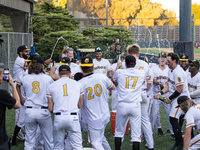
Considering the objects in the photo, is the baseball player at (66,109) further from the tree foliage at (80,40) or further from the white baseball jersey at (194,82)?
the tree foliage at (80,40)

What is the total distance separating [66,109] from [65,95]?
238mm

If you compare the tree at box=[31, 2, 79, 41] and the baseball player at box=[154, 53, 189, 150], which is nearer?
the baseball player at box=[154, 53, 189, 150]

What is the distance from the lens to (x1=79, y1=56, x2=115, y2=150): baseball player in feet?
15.8

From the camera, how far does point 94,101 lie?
4.84 meters

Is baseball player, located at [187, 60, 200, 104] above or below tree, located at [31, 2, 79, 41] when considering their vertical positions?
below

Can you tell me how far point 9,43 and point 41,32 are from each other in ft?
42.2

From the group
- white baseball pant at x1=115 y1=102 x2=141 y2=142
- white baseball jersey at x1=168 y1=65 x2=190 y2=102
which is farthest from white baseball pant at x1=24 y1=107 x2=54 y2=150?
white baseball jersey at x1=168 y1=65 x2=190 y2=102

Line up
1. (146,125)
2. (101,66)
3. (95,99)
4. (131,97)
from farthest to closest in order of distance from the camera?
(101,66)
(146,125)
(131,97)
(95,99)

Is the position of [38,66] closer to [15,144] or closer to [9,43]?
[15,144]

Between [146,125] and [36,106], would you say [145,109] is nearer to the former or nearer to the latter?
[146,125]

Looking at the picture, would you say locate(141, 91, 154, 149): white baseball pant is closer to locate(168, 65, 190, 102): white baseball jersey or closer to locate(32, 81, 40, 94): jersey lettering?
locate(168, 65, 190, 102): white baseball jersey

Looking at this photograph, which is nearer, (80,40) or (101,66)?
(101,66)

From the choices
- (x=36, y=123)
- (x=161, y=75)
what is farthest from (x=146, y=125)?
(x=36, y=123)

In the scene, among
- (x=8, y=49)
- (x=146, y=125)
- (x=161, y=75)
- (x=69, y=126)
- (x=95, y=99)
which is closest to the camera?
(x=69, y=126)
